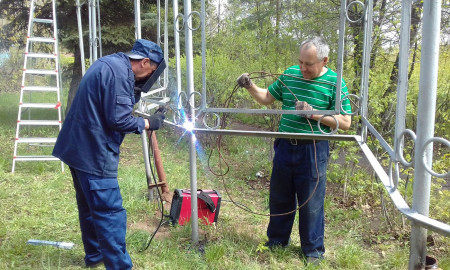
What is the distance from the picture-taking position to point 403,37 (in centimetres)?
163

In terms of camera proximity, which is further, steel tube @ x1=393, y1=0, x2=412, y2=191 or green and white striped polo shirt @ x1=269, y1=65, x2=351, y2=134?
green and white striped polo shirt @ x1=269, y1=65, x2=351, y2=134

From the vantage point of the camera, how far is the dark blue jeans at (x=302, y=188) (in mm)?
3088

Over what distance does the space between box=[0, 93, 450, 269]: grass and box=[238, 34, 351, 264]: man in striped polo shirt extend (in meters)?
0.32

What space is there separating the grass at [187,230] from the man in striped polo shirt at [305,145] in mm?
319

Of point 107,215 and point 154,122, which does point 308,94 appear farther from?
point 107,215

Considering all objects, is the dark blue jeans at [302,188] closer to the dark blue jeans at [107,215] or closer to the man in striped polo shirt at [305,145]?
the man in striped polo shirt at [305,145]

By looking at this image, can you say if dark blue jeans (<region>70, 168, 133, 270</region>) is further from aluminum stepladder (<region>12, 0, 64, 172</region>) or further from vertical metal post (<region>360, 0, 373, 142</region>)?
aluminum stepladder (<region>12, 0, 64, 172</region>)

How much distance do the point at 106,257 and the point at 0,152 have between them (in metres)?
4.95

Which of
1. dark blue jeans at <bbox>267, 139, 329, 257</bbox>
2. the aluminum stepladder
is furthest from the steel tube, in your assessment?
the aluminum stepladder

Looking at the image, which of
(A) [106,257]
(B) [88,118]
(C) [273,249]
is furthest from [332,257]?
(B) [88,118]

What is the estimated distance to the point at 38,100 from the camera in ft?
43.3

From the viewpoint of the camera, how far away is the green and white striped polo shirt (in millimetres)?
2953

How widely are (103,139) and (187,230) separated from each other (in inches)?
54.2

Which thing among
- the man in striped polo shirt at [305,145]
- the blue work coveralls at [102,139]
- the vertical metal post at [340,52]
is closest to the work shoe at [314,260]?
the man in striped polo shirt at [305,145]
